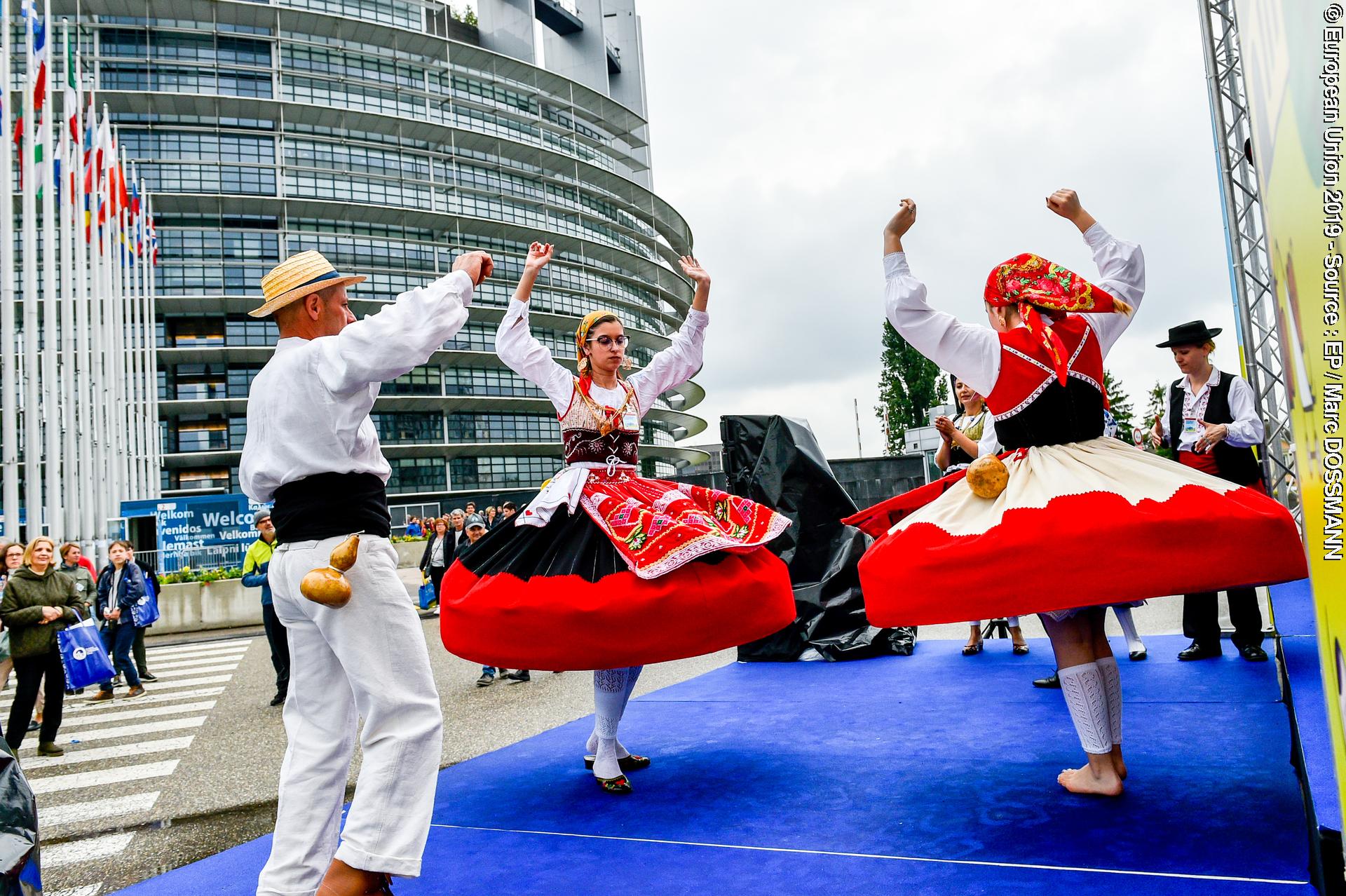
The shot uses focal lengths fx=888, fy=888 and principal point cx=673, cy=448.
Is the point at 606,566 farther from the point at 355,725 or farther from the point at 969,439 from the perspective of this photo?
the point at 969,439

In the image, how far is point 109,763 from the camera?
22.0ft

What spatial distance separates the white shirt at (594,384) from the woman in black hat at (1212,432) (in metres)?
3.03

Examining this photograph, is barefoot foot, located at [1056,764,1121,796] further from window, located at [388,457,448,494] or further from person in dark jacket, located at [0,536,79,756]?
window, located at [388,457,448,494]

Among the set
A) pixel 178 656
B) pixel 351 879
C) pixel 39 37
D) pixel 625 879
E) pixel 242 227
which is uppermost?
pixel 242 227

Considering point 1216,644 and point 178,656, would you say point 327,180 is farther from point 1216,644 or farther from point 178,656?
point 1216,644

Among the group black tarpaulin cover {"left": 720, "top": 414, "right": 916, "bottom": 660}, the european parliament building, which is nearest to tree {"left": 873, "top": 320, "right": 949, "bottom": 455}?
the european parliament building

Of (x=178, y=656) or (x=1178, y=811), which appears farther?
(x=178, y=656)

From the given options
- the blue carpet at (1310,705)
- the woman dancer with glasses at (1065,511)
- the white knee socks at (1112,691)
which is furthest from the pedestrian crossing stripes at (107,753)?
the blue carpet at (1310,705)

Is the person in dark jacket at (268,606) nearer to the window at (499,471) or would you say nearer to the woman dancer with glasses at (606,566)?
the woman dancer with glasses at (606,566)

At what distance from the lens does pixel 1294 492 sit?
5.90 metres

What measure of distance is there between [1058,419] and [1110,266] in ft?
2.61

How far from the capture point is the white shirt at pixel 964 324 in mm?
3299

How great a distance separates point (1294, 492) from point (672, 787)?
4.69m

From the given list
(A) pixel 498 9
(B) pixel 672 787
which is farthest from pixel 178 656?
(A) pixel 498 9
